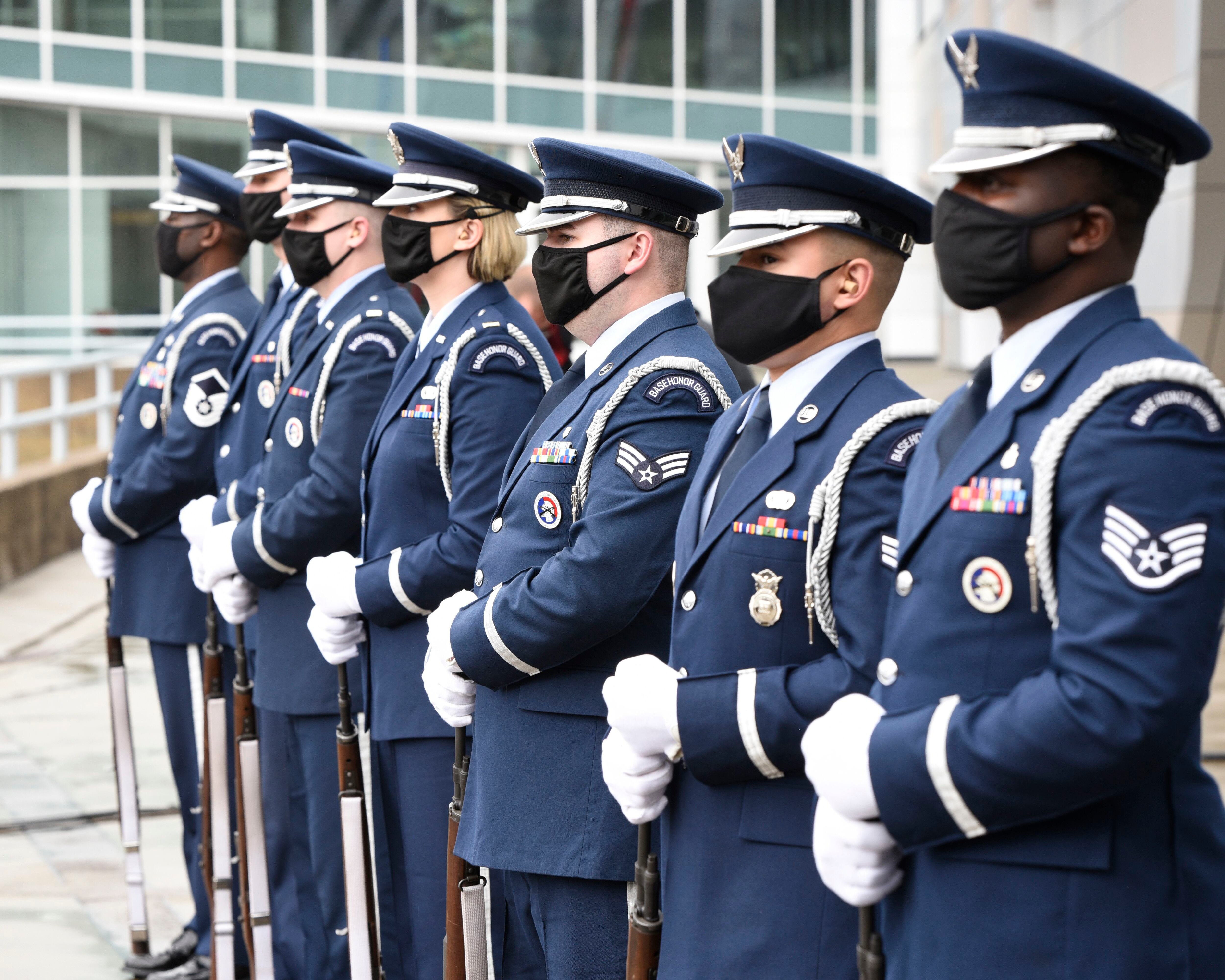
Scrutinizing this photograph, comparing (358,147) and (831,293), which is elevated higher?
→ (358,147)

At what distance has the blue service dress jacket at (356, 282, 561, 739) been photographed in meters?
3.46

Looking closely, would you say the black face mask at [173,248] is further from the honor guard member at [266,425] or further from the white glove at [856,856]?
the white glove at [856,856]

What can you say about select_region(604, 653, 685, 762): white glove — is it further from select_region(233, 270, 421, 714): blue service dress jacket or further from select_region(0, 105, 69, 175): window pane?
select_region(0, 105, 69, 175): window pane

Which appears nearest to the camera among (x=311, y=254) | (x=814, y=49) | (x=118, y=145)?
(x=311, y=254)

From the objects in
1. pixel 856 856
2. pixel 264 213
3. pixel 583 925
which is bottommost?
pixel 583 925

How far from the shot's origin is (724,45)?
22.6 m

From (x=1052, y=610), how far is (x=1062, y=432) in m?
0.21

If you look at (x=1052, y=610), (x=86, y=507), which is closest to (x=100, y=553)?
(x=86, y=507)

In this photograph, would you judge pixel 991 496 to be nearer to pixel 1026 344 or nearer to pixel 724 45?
pixel 1026 344

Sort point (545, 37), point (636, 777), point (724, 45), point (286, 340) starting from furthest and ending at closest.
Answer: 1. point (724, 45)
2. point (545, 37)
3. point (286, 340)
4. point (636, 777)

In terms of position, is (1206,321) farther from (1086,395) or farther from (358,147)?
(358,147)

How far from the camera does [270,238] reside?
186 inches

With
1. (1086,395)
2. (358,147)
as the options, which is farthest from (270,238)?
(358,147)

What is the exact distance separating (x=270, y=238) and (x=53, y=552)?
7783 millimetres
